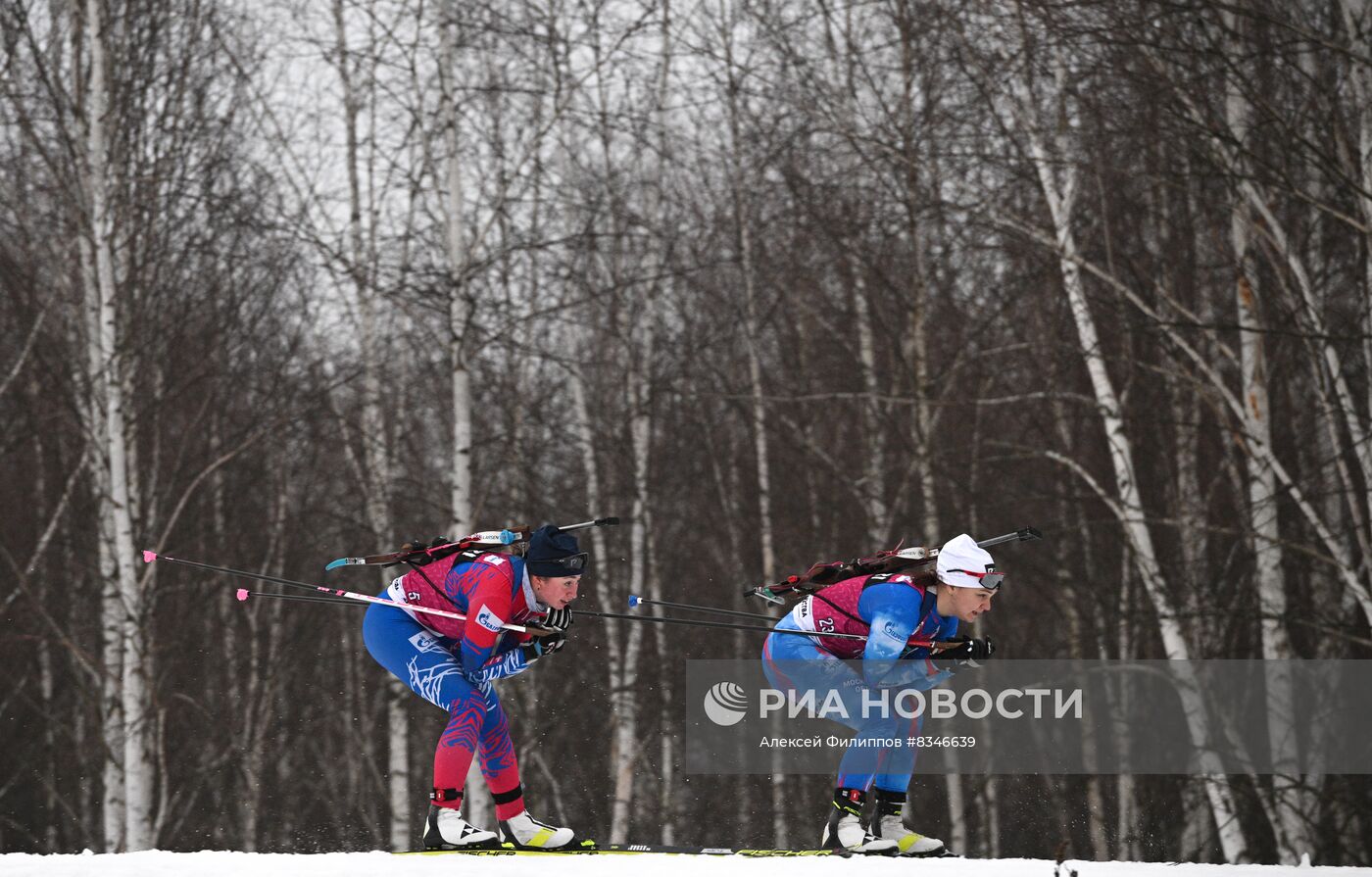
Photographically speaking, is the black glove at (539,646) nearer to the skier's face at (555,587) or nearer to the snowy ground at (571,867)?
the skier's face at (555,587)

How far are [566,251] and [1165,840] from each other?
8570 millimetres

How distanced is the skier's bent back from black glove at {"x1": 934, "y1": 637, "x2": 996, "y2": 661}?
1.55 metres

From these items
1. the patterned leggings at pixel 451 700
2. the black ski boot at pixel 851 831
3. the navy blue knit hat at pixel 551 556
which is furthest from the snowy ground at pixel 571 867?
the navy blue knit hat at pixel 551 556

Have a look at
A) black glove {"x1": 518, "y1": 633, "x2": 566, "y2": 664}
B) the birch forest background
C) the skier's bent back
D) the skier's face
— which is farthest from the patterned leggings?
the birch forest background

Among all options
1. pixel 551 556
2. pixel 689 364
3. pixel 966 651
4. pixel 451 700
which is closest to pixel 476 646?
Answer: pixel 451 700

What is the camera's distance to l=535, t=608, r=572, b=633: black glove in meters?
6.63

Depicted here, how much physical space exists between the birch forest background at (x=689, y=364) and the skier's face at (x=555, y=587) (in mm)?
4548

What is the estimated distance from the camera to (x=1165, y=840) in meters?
15.8

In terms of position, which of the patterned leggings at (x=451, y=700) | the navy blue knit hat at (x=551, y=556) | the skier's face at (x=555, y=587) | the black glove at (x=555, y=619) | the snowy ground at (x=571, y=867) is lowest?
the snowy ground at (x=571, y=867)

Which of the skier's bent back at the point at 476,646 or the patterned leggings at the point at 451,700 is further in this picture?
the patterned leggings at the point at 451,700

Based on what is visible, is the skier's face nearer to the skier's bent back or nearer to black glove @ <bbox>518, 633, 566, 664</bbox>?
the skier's bent back

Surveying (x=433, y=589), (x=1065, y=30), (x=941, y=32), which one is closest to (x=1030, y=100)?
(x=941, y=32)

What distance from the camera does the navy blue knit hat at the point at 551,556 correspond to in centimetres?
645

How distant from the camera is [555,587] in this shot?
6.48m
